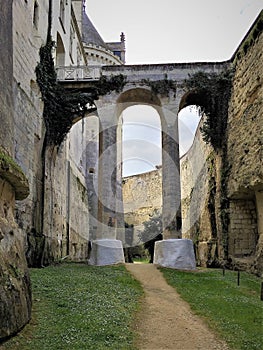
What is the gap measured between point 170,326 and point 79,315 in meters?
1.32

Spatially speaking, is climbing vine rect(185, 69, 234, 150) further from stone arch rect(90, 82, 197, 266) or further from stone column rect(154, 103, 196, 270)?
stone column rect(154, 103, 196, 270)

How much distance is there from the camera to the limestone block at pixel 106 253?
40.2 feet

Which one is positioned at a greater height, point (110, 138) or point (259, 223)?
point (110, 138)

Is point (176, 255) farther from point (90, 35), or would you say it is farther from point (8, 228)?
point (90, 35)

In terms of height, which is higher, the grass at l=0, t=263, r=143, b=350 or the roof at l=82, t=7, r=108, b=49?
the roof at l=82, t=7, r=108, b=49

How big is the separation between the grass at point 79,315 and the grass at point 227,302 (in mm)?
1174

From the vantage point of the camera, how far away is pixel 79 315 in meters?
5.30

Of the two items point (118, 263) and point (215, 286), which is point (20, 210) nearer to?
point (118, 263)

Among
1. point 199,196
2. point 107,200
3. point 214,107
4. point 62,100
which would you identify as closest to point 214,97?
point 214,107

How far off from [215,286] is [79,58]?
1735cm

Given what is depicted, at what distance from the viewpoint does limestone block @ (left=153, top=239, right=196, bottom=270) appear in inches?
465

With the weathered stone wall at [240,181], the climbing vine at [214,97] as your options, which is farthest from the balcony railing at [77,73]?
the weathered stone wall at [240,181]

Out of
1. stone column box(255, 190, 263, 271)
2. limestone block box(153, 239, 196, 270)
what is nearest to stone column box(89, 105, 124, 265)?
limestone block box(153, 239, 196, 270)

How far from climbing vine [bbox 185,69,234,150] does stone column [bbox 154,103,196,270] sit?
46.6 inches
